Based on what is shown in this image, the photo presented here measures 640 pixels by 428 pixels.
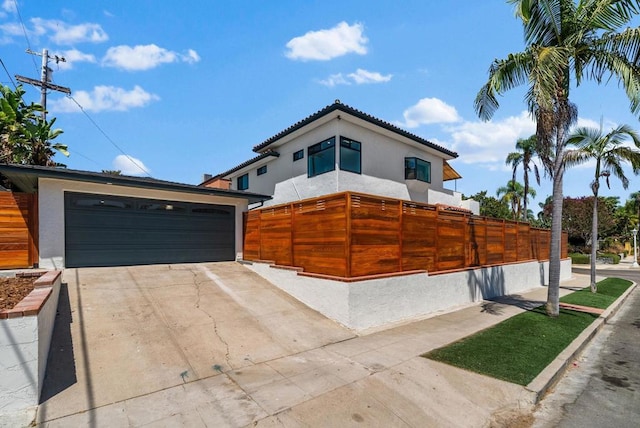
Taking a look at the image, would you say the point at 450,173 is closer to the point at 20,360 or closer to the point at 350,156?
the point at 350,156

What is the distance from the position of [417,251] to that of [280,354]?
18.0 ft

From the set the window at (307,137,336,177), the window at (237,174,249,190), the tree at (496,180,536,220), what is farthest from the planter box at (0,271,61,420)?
the tree at (496,180,536,220)

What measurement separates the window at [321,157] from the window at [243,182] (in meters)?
6.25

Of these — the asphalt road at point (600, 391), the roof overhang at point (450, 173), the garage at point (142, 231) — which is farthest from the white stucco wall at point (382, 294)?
the roof overhang at point (450, 173)

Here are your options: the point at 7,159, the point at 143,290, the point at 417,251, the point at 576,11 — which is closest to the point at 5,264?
the point at 143,290

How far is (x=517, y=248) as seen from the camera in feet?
52.6

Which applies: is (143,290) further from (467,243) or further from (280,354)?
(467,243)

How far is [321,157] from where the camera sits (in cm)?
1265

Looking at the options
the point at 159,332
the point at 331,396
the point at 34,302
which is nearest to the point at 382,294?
the point at 331,396

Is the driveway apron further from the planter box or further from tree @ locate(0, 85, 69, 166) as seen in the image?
tree @ locate(0, 85, 69, 166)

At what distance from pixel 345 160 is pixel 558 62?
6.83m

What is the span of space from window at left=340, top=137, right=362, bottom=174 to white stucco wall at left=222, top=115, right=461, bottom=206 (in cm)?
19

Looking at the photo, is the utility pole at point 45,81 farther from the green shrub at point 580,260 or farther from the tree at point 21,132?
the green shrub at point 580,260

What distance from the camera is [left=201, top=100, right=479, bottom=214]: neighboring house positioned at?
1212cm
